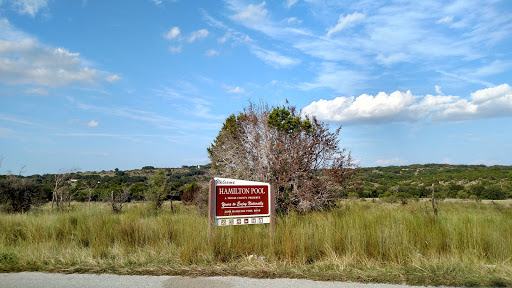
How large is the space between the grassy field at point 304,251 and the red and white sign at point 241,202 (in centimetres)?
27

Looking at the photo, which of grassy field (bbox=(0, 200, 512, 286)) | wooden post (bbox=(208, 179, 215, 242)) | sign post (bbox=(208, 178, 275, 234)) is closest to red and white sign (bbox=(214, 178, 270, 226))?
sign post (bbox=(208, 178, 275, 234))

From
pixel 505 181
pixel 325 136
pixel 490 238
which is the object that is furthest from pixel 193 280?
pixel 505 181

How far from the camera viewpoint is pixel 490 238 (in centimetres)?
743

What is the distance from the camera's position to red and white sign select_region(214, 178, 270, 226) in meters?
8.40

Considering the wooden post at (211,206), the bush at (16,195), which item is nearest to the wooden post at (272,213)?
the wooden post at (211,206)

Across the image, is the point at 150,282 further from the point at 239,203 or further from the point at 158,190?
the point at 158,190

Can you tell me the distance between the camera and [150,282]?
577 centimetres

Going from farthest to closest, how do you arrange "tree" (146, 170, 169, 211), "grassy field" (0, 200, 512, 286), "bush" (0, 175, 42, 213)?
"tree" (146, 170, 169, 211) < "bush" (0, 175, 42, 213) < "grassy field" (0, 200, 512, 286)

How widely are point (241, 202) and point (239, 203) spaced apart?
0.06m

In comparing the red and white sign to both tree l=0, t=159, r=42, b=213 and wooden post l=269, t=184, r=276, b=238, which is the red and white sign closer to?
wooden post l=269, t=184, r=276, b=238

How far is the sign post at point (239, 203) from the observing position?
27.2ft

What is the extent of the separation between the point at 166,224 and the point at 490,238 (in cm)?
735

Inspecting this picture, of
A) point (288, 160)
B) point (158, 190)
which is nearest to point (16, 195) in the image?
point (158, 190)

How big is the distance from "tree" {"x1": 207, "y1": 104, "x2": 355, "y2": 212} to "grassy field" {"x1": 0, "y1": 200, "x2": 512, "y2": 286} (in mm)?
3908
